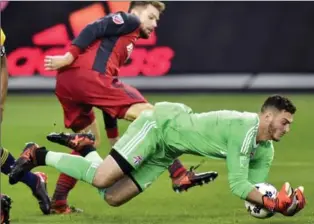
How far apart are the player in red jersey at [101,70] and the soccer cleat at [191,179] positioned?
103 cm

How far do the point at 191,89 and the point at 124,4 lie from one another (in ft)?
6.37

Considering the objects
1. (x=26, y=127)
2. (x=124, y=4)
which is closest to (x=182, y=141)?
(x=26, y=127)

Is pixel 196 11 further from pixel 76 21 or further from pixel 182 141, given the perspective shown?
pixel 182 141

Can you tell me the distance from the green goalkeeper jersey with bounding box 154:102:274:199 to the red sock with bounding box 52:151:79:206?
1.03m

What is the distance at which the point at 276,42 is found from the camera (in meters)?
17.8

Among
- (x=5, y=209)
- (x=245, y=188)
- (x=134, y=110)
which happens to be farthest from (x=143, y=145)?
(x=134, y=110)

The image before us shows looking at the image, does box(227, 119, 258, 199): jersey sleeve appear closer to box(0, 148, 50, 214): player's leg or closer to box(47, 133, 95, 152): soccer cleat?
box(47, 133, 95, 152): soccer cleat

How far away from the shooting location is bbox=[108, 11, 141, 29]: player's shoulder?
9242 millimetres

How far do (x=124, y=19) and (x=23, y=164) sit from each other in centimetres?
201

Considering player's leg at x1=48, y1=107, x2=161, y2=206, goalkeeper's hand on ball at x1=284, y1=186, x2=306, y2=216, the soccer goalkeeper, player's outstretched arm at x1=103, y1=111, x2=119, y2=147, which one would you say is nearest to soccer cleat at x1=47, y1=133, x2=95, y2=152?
the soccer goalkeeper

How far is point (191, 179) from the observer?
798cm

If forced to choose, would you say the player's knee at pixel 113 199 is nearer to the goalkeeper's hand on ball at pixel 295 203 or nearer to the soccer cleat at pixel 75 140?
the soccer cleat at pixel 75 140

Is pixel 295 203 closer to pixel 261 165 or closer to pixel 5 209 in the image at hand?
pixel 261 165

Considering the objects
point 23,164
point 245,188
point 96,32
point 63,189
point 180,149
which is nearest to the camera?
point 245,188
